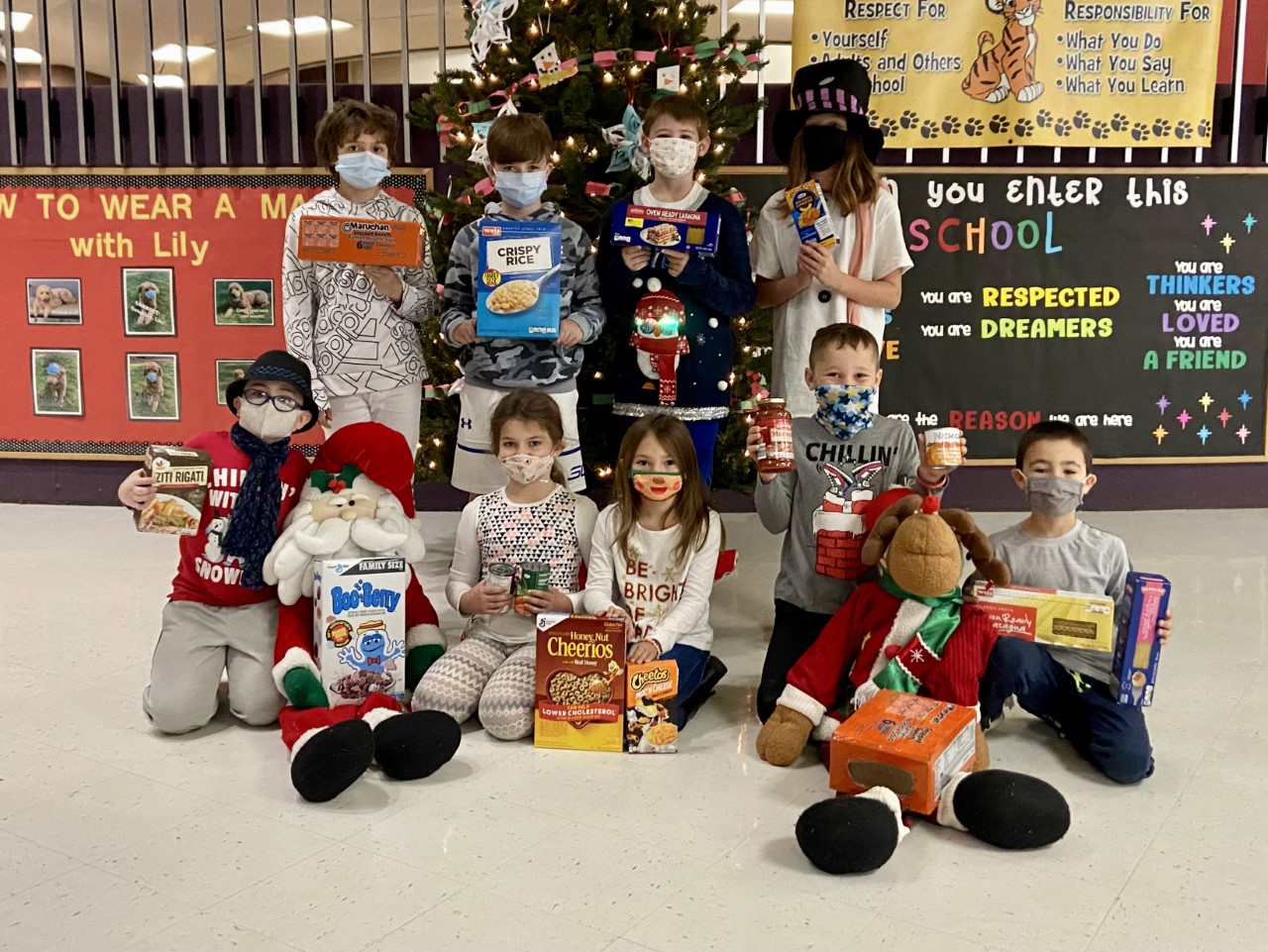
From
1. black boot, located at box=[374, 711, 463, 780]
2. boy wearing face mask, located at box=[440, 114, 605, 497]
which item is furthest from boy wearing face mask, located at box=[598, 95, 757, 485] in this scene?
black boot, located at box=[374, 711, 463, 780]

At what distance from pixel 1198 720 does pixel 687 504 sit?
1.44 meters

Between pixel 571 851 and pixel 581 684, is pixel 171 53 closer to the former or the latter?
pixel 581 684

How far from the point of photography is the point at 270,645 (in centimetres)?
298

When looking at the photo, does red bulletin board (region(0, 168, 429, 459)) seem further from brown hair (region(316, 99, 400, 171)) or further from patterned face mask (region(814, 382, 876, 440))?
patterned face mask (region(814, 382, 876, 440))

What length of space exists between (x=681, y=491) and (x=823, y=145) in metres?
1.20

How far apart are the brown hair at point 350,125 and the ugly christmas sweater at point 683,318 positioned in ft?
2.40

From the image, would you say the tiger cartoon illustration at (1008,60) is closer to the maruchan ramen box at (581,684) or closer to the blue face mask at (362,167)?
the blue face mask at (362,167)

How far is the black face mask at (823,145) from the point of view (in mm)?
3420

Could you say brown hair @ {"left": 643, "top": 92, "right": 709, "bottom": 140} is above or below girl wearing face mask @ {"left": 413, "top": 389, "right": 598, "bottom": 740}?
above

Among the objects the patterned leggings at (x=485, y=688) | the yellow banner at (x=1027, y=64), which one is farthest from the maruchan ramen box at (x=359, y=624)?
the yellow banner at (x=1027, y=64)

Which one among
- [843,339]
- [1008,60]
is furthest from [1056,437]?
[1008,60]

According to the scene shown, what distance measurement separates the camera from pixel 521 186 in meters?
3.25

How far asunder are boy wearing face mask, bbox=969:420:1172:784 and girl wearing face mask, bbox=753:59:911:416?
2.51 ft

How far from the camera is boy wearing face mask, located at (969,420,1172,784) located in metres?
2.72
